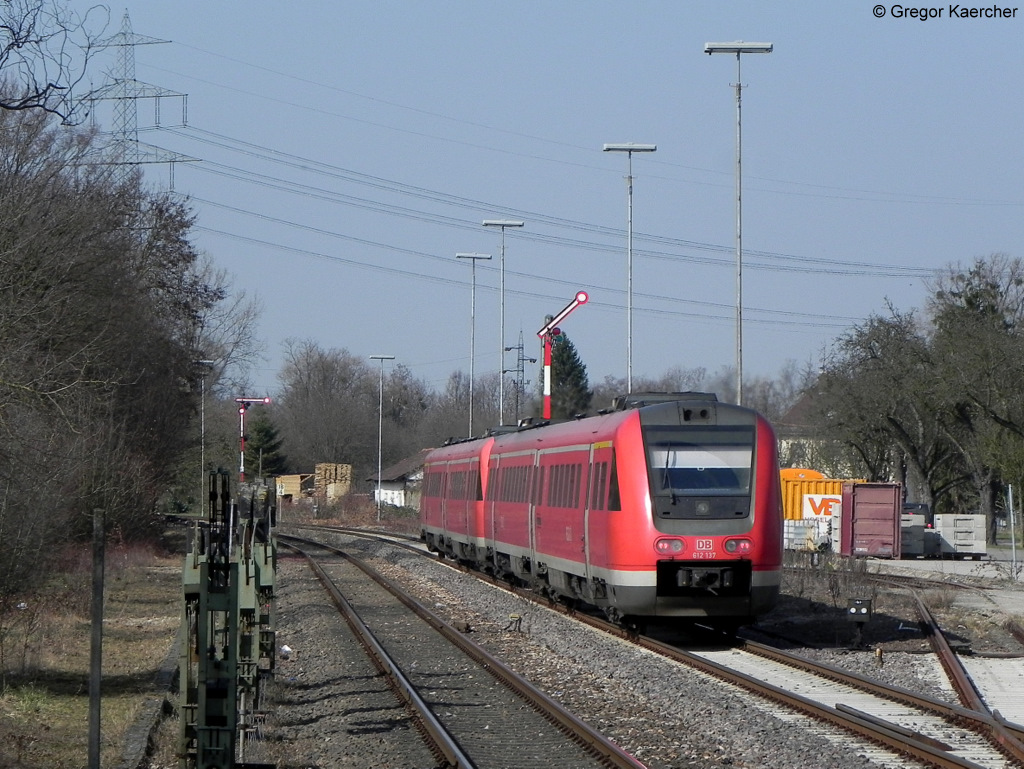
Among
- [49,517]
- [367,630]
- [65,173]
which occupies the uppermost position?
[65,173]

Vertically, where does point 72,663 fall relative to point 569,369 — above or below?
below

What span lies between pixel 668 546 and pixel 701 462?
111 centimetres

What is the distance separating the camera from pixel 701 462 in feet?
52.4

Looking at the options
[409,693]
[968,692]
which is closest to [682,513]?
[968,692]

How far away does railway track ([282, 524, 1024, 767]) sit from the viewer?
949 cm

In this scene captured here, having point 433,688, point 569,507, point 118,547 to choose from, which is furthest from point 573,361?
point 433,688

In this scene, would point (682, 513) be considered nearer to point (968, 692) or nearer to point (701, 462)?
point (701, 462)

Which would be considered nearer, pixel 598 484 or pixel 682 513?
pixel 682 513

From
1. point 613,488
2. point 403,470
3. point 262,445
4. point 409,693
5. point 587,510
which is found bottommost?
point 409,693

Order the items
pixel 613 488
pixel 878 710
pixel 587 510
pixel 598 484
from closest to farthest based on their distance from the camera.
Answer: pixel 878 710 → pixel 613 488 → pixel 598 484 → pixel 587 510

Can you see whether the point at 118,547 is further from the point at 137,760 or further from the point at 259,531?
the point at 137,760

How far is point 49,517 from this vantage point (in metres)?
17.8

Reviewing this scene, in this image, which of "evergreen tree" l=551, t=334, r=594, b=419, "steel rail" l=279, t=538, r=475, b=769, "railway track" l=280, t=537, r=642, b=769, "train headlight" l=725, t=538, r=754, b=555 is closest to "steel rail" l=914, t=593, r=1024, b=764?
"train headlight" l=725, t=538, r=754, b=555

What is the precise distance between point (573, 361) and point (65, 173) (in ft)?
235
